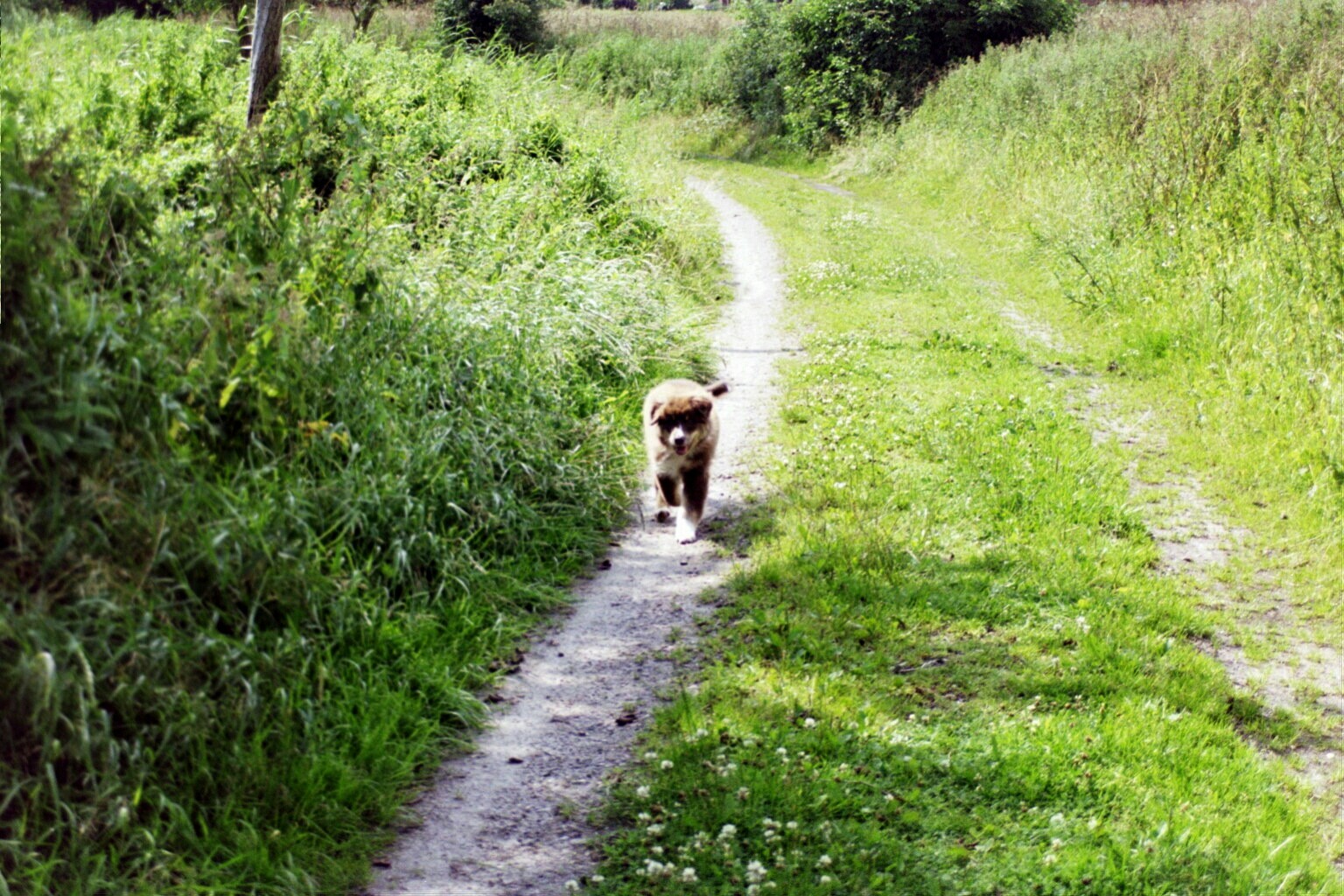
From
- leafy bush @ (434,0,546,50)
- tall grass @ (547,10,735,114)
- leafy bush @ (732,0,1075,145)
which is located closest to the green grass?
leafy bush @ (732,0,1075,145)

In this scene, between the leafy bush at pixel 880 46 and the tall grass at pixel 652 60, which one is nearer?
the leafy bush at pixel 880 46

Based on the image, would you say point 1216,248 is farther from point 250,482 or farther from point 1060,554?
point 250,482

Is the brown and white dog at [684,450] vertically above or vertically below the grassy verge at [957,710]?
above

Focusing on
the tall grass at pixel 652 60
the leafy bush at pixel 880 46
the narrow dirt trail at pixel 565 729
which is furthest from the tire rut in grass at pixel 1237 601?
the tall grass at pixel 652 60

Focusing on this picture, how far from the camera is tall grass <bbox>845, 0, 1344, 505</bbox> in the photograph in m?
8.89

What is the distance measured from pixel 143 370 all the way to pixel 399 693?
1.71m

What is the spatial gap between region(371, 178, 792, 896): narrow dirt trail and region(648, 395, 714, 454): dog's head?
2.15 ft

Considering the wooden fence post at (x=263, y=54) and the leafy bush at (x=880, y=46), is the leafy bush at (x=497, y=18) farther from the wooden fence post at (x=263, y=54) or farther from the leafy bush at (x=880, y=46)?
the wooden fence post at (x=263, y=54)

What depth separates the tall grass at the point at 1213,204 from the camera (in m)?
8.89

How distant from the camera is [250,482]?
16.6 ft

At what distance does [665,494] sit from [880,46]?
22.5m

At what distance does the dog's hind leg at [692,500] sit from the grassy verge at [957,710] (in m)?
0.44

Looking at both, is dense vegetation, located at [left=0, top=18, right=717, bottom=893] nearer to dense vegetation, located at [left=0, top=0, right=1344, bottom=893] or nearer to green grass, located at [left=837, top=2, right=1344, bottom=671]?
dense vegetation, located at [left=0, top=0, right=1344, bottom=893]

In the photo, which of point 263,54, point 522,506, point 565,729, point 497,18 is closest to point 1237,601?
point 565,729
